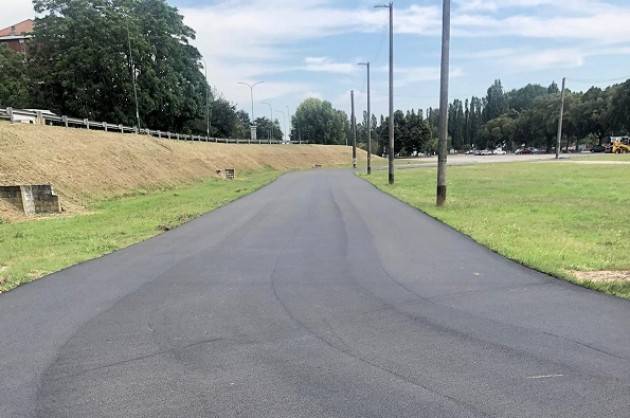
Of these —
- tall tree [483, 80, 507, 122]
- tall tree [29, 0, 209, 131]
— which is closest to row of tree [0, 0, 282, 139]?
tall tree [29, 0, 209, 131]

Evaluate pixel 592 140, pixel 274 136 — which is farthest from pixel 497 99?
pixel 274 136

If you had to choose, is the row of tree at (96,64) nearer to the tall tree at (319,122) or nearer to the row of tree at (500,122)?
the row of tree at (500,122)

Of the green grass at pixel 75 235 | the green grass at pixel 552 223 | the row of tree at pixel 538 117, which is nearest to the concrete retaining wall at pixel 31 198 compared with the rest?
the green grass at pixel 75 235

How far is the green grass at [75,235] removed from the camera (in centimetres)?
929

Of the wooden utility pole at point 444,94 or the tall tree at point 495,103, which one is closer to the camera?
the wooden utility pole at point 444,94

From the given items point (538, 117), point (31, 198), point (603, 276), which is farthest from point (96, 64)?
point (538, 117)

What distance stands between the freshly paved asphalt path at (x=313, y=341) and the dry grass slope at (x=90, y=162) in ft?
40.5

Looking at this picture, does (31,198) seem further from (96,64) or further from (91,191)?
(96,64)

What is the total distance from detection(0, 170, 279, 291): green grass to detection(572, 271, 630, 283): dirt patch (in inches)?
334

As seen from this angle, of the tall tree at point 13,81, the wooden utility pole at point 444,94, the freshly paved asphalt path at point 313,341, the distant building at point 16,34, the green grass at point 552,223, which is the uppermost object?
the distant building at point 16,34

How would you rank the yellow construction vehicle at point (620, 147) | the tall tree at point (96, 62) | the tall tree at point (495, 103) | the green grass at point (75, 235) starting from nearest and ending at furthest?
the green grass at point (75, 235) → the tall tree at point (96, 62) → the yellow construction vehicle at point (620, 147) → the tall tree at point (495, 103)

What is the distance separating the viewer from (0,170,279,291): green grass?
30.5 feet

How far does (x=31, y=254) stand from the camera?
34.4 feet

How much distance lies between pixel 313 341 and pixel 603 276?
16.1ft
